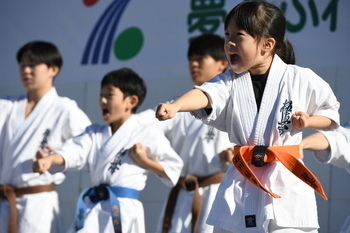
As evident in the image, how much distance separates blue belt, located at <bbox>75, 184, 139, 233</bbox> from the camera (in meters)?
5.18

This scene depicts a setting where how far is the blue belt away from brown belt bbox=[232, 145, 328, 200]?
1541 mm

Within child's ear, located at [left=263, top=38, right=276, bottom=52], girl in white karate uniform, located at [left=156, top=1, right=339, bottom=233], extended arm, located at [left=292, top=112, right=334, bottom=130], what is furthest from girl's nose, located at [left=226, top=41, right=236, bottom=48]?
extended arm, located at [left=292, top=112, right=334, bottom=130]

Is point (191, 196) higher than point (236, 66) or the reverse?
the reverse

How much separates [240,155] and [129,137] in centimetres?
178

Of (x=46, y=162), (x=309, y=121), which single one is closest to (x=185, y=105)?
(x=309, y=121)

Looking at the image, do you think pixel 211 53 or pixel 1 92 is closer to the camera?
pixel 211 53

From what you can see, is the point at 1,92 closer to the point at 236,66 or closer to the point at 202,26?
the point at 202,26

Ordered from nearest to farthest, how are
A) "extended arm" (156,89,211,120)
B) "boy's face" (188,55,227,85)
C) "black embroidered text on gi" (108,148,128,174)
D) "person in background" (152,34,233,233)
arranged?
"extended arm" (156,89,211,120), "black embroidered text on gi" (108,148,128,174), "person in background" (152,34,233,233), "boy's face" (188,55,227,85)

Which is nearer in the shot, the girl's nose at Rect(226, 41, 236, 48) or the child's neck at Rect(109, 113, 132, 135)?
the girl's nose at Rect(226, 41, 236, 48)

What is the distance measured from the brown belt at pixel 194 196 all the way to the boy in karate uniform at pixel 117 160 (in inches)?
10.3

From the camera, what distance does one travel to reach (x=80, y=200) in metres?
5.32

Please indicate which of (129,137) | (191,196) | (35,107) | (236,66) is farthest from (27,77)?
(236,66)

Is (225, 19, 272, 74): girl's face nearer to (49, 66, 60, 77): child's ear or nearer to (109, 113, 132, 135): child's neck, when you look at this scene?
(109, 113, 132, 135): child's neck

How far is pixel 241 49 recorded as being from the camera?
3.80 meters
